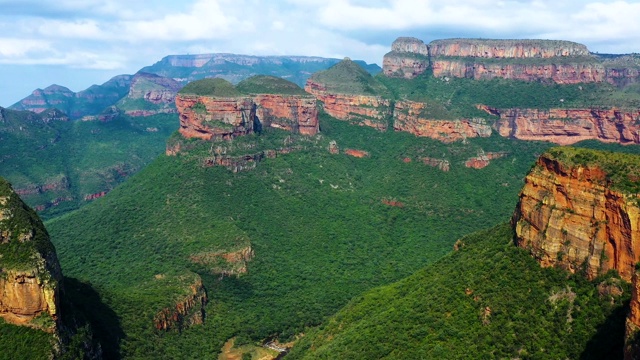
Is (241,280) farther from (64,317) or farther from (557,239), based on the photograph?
(557,239)

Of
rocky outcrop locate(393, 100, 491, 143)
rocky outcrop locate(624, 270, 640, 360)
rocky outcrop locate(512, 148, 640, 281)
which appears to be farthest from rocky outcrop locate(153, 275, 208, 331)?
rocky outcrop locate(393, 100, 491, 143)

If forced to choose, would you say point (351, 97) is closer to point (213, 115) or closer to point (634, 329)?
point (213, 115)

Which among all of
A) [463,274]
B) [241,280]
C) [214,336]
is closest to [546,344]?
[463,274]

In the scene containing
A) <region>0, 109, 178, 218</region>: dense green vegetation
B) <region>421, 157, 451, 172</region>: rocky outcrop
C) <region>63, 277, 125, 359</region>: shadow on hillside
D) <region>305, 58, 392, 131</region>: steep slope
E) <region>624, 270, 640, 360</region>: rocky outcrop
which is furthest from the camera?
<region>0, 109, 178, 218</region>: dense green vegetation

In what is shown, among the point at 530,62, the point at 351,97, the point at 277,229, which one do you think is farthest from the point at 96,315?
the point at 530,62

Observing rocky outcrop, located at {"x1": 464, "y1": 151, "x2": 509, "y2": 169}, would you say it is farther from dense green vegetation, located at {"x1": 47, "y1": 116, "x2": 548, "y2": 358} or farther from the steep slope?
the steep slope
